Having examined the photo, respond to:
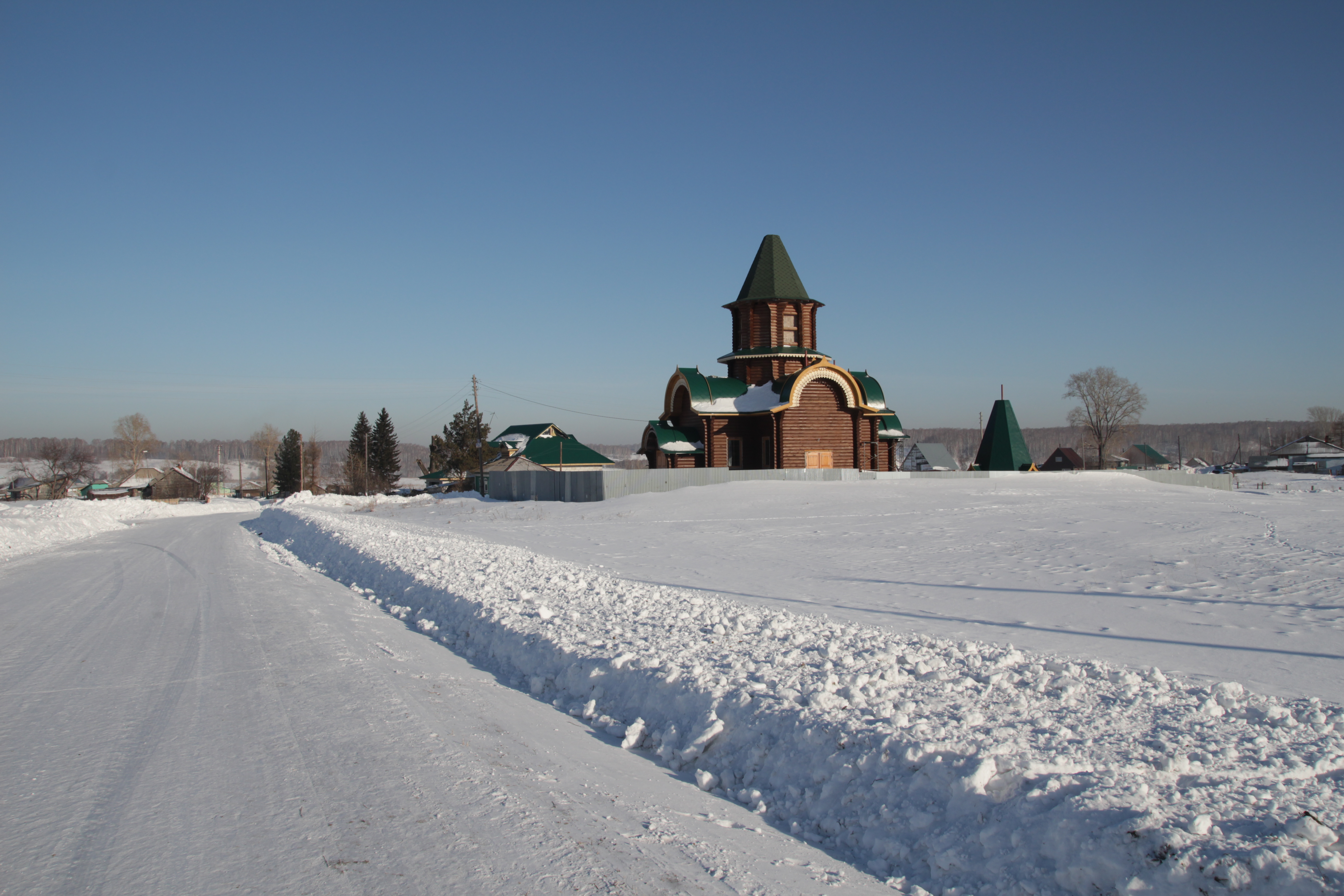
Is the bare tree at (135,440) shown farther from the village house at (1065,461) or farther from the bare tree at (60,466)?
the village house at (1065,461)

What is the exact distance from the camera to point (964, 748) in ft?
14.0

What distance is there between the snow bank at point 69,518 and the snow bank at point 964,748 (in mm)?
17436

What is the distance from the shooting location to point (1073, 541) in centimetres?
1571

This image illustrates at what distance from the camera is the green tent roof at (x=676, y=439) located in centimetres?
3600

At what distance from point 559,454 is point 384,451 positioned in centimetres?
3423

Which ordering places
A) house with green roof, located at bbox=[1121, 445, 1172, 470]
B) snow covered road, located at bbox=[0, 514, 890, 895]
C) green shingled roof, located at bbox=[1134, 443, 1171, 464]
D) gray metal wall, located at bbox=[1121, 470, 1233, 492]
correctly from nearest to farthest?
snow covered road, located at bbox=[0, 514, 890, 895] < gray metal wall, located at bbox=[1121, 470, 1233, 492] < house with green roof, located at bbox=[1121, 445, 1172, 470] < green shingled roof, located at bbox=[1134, 443, 1171, 464]

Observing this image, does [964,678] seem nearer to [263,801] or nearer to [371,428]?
[263,801]

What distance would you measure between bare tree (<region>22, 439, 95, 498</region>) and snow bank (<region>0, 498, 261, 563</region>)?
3093cm

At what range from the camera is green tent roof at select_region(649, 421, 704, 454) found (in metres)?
36.0

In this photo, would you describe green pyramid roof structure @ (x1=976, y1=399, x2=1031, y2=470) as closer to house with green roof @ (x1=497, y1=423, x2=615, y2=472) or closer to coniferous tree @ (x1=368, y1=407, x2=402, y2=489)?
house with green roof @ (x1=497, y1=423, x2=615, y2=472)

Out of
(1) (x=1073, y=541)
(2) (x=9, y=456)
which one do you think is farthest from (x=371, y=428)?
(2) (x=9, y=456)

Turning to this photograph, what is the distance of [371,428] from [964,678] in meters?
83.0

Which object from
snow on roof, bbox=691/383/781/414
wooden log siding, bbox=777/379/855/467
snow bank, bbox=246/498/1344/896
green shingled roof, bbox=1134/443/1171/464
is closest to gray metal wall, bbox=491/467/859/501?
wooden log siding, bbox=777/379/855/467

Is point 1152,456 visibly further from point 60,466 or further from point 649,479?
point 60,466
